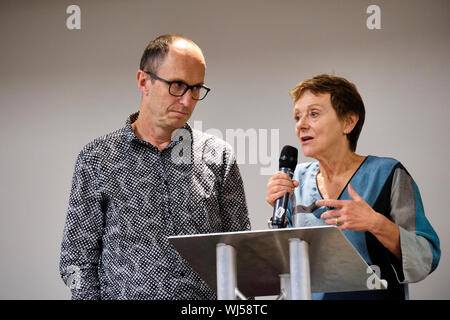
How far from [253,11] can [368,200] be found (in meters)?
2.34

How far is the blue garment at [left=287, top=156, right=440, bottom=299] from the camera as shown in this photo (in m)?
1.83

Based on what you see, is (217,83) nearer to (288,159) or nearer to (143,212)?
(143,212)

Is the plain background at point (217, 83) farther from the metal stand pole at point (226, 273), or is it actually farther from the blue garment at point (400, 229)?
the metal stand pole at point (226, 273)

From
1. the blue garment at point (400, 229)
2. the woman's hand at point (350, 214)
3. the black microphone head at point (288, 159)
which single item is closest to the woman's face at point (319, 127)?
the blue garment at point (400, 229)

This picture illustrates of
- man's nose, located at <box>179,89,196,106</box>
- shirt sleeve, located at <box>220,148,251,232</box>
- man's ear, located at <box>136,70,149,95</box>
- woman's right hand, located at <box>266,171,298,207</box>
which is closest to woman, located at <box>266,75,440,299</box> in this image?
woman's right hand, located at <box>266,171,298,207</box>

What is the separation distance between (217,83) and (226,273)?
2.73m

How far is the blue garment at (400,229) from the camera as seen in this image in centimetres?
183

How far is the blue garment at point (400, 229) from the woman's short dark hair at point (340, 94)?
182 mm

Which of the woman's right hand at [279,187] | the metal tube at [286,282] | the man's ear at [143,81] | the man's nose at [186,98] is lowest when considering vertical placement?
the metal tube at [286,282]

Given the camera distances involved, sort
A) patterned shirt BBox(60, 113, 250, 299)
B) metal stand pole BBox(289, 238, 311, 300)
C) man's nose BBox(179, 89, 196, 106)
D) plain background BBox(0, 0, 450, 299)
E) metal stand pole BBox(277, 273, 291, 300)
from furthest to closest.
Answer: plain background BBox(0, 0, 450, 299) → man's nose BBox(179, 89, 196, 106) → patterned shirt BBox(60, 113, 250, 299) → metal stand pole BBox(277, 273, 291, 300) → metal stand pole BBox(289, 238, 311, 300)

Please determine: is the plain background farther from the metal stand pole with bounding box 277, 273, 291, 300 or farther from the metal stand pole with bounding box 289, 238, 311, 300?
the metal stand pole with bounding box 289, 238, 311, 300

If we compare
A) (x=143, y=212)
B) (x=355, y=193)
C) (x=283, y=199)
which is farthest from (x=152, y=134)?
(x=355, y=193)

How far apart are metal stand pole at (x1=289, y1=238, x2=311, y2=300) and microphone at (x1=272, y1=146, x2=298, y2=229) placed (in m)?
0.33

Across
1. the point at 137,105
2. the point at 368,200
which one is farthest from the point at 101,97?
the point at 368,200
